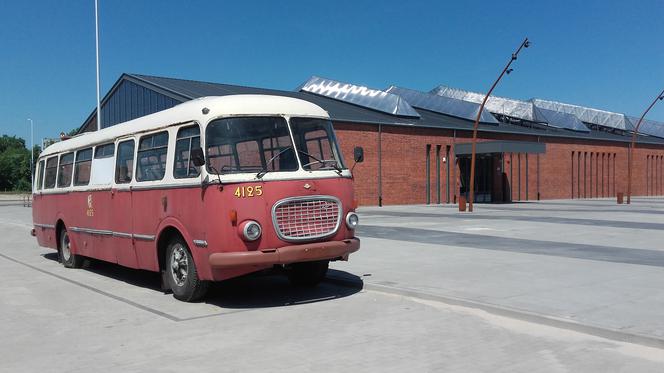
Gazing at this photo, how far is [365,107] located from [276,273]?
113 ft

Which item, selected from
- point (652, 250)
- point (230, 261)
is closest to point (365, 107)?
point (652, 250)

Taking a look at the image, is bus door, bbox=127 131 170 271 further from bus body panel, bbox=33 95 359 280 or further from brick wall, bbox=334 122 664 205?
brick wall, bbox=334 122 664 205

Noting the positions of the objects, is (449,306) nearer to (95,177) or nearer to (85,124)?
(95,177)

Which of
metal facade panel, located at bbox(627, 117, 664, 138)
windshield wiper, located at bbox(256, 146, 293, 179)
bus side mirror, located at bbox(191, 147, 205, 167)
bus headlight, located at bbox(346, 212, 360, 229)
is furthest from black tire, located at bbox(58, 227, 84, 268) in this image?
metal facade panel, located at bbox(627, 117, 664, 138)

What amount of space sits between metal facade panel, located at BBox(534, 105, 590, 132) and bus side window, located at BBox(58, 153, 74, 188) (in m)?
48.7

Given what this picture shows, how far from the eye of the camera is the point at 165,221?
866 cm

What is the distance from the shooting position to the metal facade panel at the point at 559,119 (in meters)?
55.9

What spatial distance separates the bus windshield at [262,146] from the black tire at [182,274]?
1365 millimetres

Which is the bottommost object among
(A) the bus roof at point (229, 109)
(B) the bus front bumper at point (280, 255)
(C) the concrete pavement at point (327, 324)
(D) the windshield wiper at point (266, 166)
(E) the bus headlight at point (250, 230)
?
(C) the concrete pavement at point (327, 324)

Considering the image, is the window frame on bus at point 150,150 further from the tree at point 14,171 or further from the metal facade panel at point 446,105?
the tree at point 14,171

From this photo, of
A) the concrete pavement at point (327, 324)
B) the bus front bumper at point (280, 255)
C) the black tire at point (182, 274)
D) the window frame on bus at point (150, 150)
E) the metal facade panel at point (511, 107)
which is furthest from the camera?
the metal facade panel at point (511, 107)

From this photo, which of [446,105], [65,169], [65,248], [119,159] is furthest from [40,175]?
[446,105]

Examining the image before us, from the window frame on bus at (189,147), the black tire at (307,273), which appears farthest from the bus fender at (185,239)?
the black tire at (307,273)

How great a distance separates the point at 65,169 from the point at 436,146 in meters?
31.2
